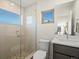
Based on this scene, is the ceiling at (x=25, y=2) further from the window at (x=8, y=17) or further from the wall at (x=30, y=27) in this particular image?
the window at (x=8, y=17)

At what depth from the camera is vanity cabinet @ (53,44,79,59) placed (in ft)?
6.87

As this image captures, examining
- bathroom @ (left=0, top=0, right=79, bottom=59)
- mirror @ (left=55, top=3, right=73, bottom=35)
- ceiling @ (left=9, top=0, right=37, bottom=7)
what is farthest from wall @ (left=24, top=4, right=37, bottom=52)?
mirror @ (left=55, top=3, right=73, bottom=35)

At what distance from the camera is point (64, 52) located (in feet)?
7.70

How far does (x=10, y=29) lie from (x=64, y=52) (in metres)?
1.59

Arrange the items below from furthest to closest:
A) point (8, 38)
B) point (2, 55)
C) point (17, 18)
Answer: point (17, 18) < point (8, 38) < point (2, 55)

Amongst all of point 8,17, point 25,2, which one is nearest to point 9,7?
point 8,17

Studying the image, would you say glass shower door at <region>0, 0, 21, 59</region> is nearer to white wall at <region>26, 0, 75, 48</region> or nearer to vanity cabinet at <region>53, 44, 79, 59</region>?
white wall at <region>26, 0, 75, 48</region>

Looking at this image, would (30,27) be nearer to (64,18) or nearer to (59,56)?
(64,18)

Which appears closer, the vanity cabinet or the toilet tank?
the vanity cabinet

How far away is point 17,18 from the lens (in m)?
3.09

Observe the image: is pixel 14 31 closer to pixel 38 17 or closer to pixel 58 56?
pixel 38 17

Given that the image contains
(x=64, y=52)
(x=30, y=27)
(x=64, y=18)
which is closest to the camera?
(x=64, y=52)

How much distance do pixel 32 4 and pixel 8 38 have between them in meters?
1.69

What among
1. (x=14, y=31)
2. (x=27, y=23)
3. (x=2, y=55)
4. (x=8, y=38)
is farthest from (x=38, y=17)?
(x=2, y=55)
